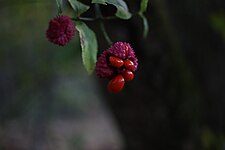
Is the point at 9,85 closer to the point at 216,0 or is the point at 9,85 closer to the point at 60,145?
the point at 60,145

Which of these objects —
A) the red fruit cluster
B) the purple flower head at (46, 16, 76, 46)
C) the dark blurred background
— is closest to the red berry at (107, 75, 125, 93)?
the red fruit cluster

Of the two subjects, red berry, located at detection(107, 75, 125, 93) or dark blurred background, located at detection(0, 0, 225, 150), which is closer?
A: red berry, located at detection(107, 75, 125, 93)

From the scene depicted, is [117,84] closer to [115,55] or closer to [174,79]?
[115,55]

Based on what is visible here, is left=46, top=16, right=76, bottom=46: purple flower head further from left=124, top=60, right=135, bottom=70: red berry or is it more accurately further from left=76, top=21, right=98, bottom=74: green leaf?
left=124, top=60, right=135, bottom=70: red berry

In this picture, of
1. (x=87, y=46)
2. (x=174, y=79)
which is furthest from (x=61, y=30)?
(x=174, y=79)

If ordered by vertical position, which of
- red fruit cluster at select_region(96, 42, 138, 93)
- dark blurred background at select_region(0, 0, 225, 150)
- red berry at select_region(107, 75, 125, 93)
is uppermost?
red fruit cluster at select_region(96, 42, 138, 93)

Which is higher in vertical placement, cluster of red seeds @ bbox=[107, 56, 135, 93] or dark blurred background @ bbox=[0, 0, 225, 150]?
cluster of red seeds @ bbox=[107, 56, 135, 93]

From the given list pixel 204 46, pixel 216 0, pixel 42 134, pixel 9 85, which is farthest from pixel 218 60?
pixel 9 85

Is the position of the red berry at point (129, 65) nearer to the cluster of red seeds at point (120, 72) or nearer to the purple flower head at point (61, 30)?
the cluster of red seeds at point (120, 72)
